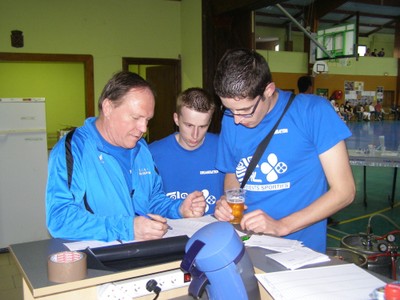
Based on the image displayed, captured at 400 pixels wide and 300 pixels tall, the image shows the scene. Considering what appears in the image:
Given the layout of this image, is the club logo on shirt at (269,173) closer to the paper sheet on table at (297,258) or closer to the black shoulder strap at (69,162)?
the paper sheet on table at (297,258)

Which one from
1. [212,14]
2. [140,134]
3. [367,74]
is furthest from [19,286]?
[367,74]

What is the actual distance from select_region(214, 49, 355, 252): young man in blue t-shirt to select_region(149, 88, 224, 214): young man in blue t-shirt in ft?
1.49

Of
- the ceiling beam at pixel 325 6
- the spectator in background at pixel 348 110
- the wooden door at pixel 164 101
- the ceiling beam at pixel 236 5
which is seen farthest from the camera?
the spectator in background at pixel 348 110

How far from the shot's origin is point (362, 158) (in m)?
5.72

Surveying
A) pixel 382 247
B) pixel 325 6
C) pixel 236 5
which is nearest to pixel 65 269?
pixel 382 247

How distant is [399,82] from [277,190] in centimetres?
1840

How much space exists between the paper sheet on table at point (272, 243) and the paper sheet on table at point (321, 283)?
20 cm

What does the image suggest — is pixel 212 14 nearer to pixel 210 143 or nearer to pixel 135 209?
pixel 210 143

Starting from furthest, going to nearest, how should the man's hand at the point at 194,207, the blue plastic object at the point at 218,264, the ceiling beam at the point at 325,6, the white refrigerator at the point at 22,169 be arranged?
the ceiling beam at the point at 325,6, the white refrigerator at the point at 22,169, the man's hand at the point at 194,207, the blue plastic object at the point at 218,264

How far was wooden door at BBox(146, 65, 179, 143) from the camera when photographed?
665 centimetres

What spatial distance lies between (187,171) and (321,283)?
150cm

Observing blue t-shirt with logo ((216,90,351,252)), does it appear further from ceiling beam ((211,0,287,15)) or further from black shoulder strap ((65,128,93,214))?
ceiling beam ((211,0,287,15))

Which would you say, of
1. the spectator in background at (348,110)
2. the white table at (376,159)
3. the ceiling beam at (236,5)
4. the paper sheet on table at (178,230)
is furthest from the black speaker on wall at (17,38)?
the spectator in background at (348,110)

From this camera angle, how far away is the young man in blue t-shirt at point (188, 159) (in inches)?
99.8
